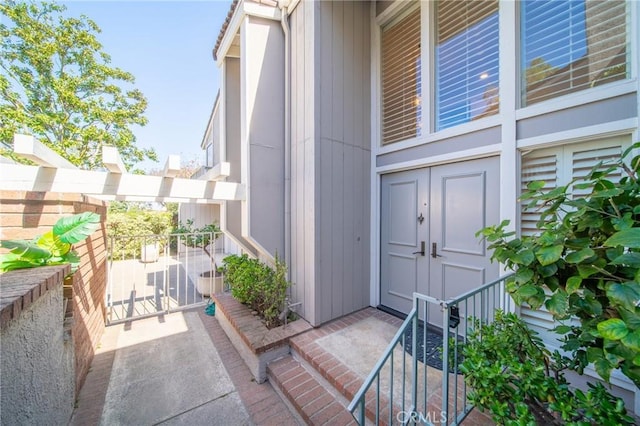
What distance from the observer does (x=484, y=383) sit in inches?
58.9

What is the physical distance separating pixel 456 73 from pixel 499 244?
261 centimetres

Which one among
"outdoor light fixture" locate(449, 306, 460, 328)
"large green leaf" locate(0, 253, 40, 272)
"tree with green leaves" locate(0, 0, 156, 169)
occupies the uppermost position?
"tree with green leaves" locate(0, 0, 156, 169)

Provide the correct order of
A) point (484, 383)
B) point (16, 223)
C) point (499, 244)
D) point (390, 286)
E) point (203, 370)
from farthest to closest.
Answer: point (390, 286)
point (203, 370)
point (16, 223)
point (499, 244)
point (484, 383)

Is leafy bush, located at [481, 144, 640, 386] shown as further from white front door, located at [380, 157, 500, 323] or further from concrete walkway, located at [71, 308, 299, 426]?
concrete walkway, located at [71, 308, 299, 426]

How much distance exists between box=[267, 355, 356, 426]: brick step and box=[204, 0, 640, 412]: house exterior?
70cm

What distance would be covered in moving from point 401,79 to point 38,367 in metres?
5.03

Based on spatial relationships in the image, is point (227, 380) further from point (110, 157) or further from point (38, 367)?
point (110, 157)

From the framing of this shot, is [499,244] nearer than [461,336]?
Yes

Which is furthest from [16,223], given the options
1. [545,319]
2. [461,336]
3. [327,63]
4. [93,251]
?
[545,319]

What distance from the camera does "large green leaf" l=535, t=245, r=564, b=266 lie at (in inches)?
50.0

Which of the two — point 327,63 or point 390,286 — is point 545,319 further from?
point 327,63

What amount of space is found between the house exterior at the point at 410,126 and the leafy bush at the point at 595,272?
1210mm

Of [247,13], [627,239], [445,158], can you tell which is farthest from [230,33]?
[627,239]

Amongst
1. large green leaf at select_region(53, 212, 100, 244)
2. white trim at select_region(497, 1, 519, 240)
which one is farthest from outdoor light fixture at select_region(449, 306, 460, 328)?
large green leaf at select_region(53, 212, 100, 244)
